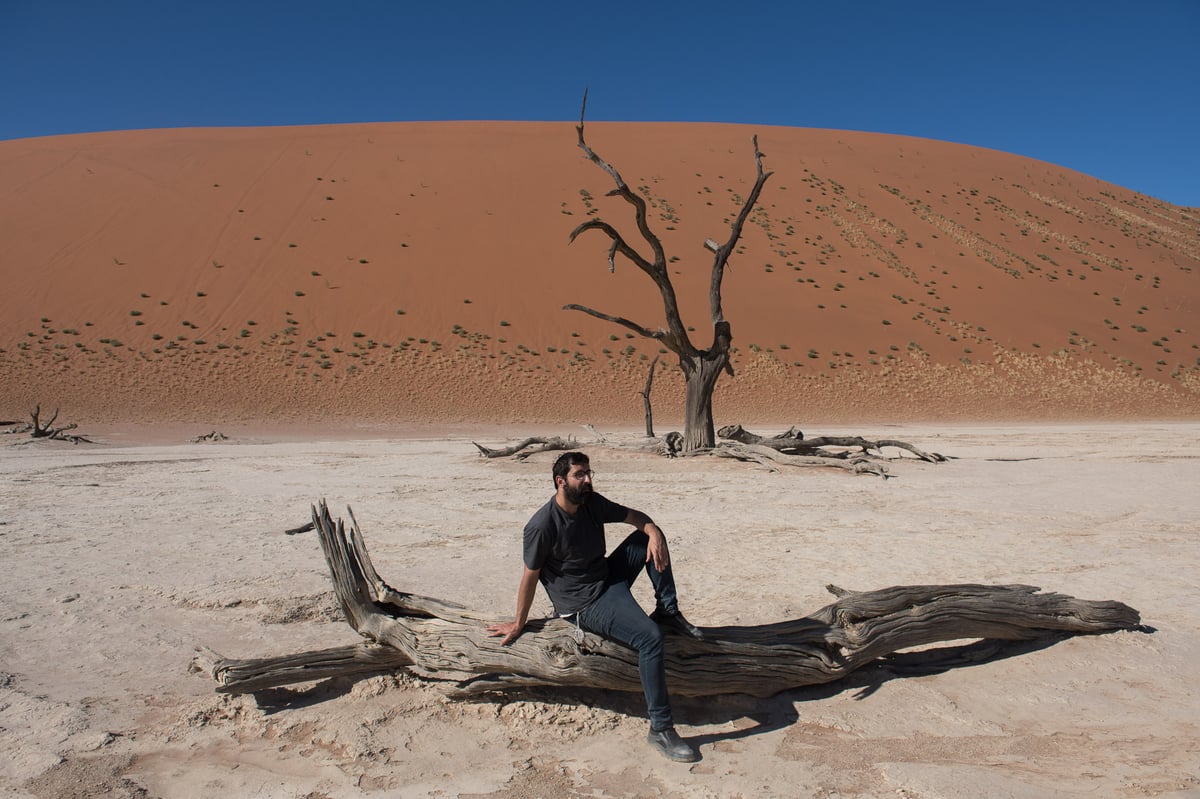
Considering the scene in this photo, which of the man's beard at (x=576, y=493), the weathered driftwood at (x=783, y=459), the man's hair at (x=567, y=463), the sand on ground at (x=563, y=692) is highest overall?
the man's hair at (x=567, y=463)

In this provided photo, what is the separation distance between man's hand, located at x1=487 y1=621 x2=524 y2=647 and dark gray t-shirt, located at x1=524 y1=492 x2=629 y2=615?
21cm

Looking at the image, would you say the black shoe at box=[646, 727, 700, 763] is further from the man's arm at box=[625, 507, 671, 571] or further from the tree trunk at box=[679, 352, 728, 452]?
the tree trunk at box=[679, 352, 728, 452]

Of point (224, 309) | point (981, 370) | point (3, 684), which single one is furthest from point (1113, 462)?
point (224, 309)

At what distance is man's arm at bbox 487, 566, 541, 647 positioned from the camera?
151 inches

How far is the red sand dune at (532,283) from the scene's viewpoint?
3356cm

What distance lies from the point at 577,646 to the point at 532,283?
1541 inches

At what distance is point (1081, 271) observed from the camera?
49719mm

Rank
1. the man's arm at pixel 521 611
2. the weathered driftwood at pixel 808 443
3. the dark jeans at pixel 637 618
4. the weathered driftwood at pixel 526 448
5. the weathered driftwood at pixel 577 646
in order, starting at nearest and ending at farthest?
the dark jeans at pixel 637 618 < the man's arm at pixel 521 611 < the weathered driftwood at pixel 577 646 < the weathered driftwood at pixel 808 443 < the weathered driftwood at pixel 526 448

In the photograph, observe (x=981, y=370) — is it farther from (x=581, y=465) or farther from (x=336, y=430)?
(x=581, y=465)

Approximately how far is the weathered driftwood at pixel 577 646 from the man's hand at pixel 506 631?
41 millimetres

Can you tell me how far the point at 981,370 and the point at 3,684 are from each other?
3955 cm

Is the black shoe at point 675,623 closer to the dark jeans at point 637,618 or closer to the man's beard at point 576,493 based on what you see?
the dark jeans at point 637,618

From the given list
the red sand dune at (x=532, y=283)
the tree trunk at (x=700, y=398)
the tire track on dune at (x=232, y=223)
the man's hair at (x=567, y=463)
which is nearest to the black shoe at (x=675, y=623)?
the man's hair at (x=567, y=463)

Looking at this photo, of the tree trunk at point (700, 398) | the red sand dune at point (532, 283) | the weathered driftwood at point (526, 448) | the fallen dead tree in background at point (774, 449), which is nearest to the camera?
the fallen dead tree in background at point (774, 449)
